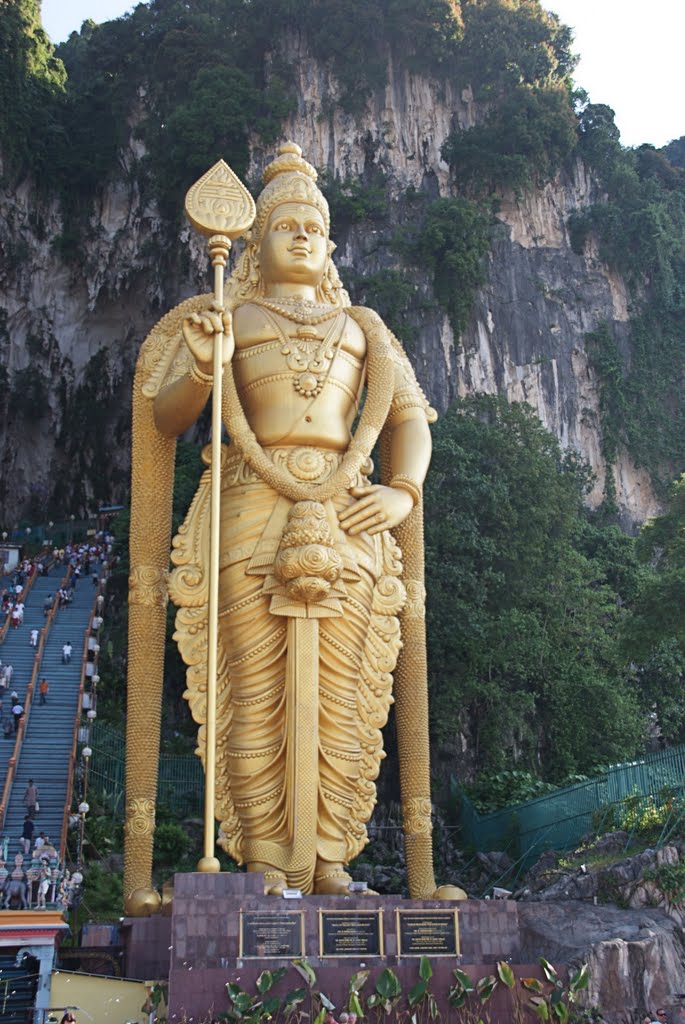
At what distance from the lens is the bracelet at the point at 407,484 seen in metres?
8.53

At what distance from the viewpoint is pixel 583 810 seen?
11547mm

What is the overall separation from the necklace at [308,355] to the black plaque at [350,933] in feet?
11.4

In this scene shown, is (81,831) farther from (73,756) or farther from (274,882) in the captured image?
(274,882)

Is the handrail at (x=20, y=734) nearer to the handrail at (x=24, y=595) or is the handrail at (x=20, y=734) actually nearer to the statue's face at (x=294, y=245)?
the handrail at (x=24, y=595)

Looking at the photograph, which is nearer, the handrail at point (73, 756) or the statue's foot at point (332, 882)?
the statue's foot at point (332, 882)

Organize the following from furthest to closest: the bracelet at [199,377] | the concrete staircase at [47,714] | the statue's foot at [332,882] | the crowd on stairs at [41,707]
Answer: the concrete staircase at [47,714] → the crowd on stairs at [41,707] → the bracelet at [199,377] → the statue's foot at [332,882]

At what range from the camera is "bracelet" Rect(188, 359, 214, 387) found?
7.82 m

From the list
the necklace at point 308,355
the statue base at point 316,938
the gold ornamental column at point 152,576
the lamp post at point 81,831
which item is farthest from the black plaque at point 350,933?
the lamp post at point 81,831

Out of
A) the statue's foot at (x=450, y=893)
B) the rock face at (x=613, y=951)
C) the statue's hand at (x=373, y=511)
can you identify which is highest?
the statue's hand at (x=373, y=511)

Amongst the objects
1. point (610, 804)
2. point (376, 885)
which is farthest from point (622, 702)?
point (610, 804)

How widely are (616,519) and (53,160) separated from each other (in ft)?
53.6

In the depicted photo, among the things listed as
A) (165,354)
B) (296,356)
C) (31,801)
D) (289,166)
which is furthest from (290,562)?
(31,801)

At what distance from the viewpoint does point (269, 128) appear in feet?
92.5

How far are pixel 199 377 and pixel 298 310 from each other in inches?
45.0
